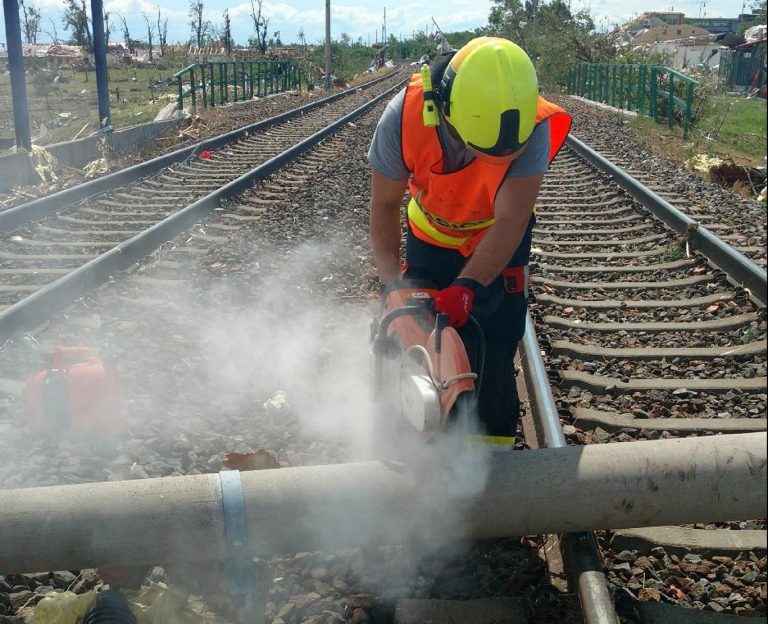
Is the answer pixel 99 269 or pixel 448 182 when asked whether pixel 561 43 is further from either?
pixel 448 182

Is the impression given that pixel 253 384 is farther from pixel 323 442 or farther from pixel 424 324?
pixel 424 324

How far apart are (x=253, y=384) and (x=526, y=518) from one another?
2236mm

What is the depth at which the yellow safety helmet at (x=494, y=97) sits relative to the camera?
2482 mm

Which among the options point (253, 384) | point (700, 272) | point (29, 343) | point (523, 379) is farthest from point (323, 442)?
point (700, 272)

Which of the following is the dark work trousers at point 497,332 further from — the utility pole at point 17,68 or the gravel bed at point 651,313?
the utility pole at point 17,68

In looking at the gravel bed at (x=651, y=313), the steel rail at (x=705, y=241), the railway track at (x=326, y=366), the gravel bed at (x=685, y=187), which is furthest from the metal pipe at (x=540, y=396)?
the gravel bed at (x=685, y=187)

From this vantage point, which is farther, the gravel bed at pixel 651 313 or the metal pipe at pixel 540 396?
the gravel bed at pixel 651 313

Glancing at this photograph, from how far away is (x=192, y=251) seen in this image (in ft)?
21.8

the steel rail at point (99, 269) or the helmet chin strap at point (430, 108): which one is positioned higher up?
the helmet chin strap at point (430, 108)

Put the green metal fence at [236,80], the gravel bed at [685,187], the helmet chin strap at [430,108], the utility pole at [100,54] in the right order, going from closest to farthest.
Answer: the helmet chin strap at [430,108]
the gravel bed at [685,187]
the utility pole at [100,54]
the green metal fence at [236,80]

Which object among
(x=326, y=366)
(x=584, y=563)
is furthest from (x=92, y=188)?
(x=584, y=563)

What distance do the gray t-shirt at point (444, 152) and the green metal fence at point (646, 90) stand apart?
13090 mm

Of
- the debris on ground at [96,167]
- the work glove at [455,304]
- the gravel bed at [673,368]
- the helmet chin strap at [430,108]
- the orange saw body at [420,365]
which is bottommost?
the gravel bed at [673,368]

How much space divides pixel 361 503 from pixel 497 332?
40.7 inches
